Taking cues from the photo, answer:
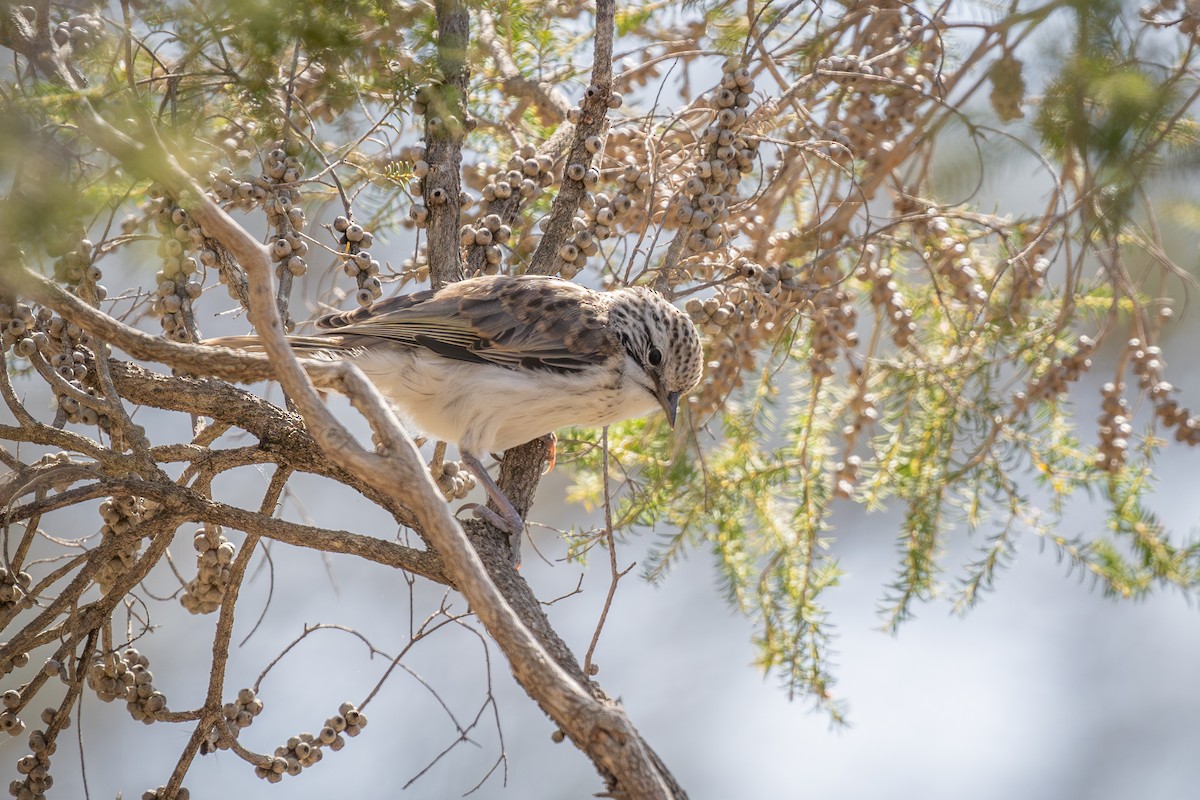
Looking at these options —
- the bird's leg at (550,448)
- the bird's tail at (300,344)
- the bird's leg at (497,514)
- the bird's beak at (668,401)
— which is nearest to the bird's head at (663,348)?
the bird's beak at (668,401)

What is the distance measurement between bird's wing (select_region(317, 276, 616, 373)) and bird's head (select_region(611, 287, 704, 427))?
0.11 m

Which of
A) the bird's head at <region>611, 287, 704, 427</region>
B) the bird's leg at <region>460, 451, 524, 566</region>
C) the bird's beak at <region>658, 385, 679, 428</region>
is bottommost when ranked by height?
the bird's leg at <region>460, 451, 524, 566</region>

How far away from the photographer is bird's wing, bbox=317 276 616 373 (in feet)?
12.0

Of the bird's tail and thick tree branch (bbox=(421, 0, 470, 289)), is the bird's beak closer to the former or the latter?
thick tree branch (bbox=(421, 0, 470, 289))

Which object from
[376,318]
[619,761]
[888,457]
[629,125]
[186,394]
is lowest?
[619,761]

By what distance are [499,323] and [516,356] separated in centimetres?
17

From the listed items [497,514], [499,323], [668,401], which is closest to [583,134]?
[499,323]

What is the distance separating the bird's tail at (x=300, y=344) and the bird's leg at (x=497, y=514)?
57 centimetres

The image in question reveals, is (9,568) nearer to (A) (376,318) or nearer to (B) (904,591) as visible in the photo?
(A) (376,318)

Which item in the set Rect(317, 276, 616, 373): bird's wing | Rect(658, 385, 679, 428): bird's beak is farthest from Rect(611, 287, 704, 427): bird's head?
Rect(317, 276, 616, 373): bird's wing

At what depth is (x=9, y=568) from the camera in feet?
9.55

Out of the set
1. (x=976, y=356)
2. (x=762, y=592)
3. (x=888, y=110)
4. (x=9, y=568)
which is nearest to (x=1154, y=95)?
(x=888, y=110)

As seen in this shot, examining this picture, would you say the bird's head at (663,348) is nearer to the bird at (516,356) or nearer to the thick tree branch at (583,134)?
the bird at (516,356)

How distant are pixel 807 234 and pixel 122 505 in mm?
2310
